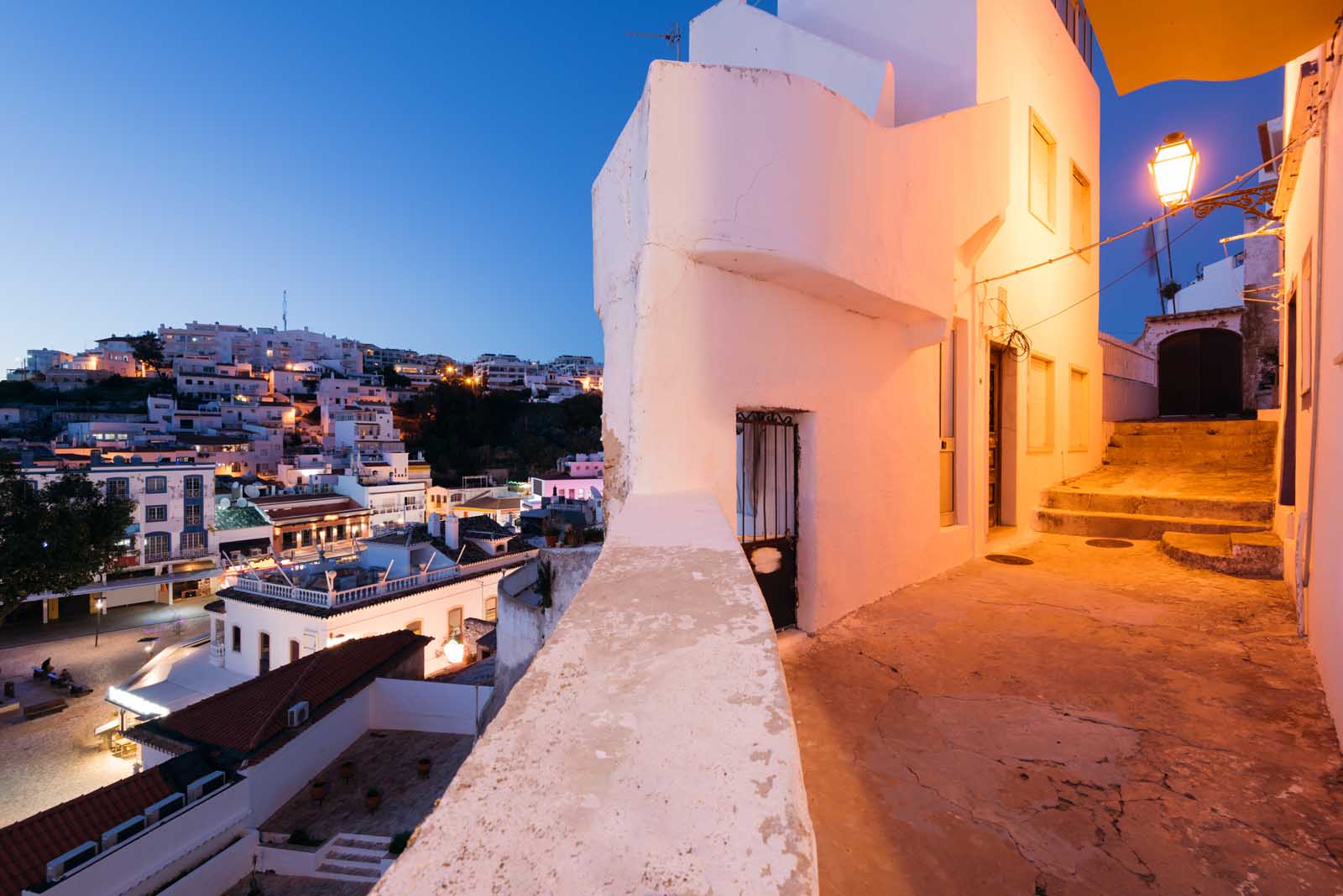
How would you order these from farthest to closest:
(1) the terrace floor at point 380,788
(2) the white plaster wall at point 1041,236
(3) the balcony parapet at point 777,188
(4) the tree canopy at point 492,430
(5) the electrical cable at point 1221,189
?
(4) the tree canopy at point 492,430 → (1) the terrace floor at point 380,788 → (2) the white plaster wall at point 1041,236 → (5) the electrical cable at point 1221,189 → (3) the balcony parapet at point 777,188

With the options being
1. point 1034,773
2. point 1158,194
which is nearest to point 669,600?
point 1034,773

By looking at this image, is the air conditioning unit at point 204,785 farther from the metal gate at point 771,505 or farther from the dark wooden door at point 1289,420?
the dark wooden door at point 1289,420

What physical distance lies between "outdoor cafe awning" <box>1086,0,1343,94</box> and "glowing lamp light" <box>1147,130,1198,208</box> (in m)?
2.51

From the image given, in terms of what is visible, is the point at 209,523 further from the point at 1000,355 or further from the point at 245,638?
the point at 1000,355

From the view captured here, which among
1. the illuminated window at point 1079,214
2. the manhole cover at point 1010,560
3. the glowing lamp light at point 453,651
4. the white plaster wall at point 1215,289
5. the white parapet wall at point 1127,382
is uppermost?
the white plaster wall at point 1215,289

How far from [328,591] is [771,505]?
1763 centimetres

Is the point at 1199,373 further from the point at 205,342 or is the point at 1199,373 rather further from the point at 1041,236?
the point at 205,342

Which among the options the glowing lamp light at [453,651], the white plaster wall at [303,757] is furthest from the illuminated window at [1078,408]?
the glowing lamp light at [453,651]

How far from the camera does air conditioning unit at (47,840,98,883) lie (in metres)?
8.37

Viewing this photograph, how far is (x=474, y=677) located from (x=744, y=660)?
1601 centimetres

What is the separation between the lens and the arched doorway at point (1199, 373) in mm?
13641

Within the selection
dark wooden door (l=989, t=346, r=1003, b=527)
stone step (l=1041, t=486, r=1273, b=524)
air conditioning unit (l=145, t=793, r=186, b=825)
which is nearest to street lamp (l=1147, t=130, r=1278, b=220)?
dark wooden door (l=989, t=346, r=1003, b=527)

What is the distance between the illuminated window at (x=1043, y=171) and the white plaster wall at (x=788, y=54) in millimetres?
3136

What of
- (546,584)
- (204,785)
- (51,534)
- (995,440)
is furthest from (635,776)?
(51,534)
